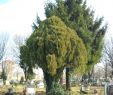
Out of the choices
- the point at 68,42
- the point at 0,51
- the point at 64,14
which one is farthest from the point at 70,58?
the point at 0,51

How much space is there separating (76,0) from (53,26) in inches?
414

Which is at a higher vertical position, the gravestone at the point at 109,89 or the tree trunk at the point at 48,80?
the tree trunk at the point at 48,80

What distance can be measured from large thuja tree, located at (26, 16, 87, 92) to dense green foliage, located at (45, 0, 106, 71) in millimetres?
7152

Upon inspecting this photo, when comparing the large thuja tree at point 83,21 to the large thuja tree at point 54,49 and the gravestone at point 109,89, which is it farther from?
the gravestone at point 109,89

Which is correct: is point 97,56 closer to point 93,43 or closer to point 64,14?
point 93,43

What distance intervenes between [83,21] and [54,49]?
34.5ft

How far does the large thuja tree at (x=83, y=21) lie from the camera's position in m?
43.9

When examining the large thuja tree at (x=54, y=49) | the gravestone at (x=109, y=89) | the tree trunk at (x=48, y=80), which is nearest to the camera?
the gravestone at (x=109, y=89)

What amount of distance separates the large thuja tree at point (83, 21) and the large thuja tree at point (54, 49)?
715 cm

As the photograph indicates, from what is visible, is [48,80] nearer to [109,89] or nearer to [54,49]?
[54,49]

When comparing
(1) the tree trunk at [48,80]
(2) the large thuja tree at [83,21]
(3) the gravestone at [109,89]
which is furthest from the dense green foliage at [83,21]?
(3) the gravestone at [109,89]

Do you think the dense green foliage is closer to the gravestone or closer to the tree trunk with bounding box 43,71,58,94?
the tree trunk with bounding box 43,71,58,94

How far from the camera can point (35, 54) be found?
35.7m

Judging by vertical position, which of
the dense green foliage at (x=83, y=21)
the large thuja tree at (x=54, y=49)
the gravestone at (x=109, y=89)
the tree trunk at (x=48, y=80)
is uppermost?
the dense green foliage at (x=83, y=21)
